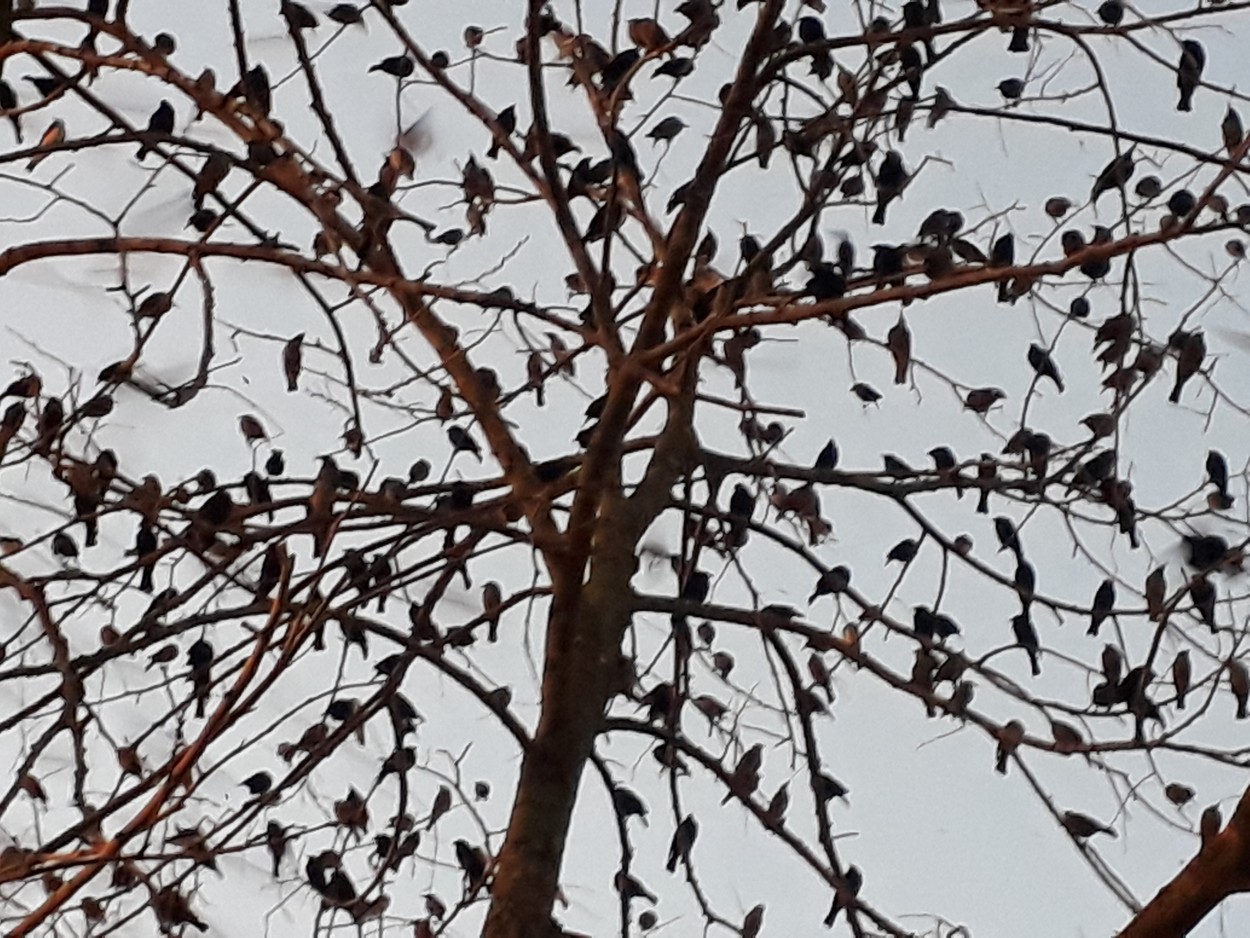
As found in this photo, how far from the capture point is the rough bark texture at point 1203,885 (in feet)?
7.02

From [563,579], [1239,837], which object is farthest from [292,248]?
[1239,837]

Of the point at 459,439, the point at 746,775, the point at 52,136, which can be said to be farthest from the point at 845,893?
the point at 52,136

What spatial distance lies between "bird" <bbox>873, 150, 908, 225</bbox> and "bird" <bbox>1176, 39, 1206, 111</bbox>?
51 cm

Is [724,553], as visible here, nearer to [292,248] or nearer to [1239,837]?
[292,248]

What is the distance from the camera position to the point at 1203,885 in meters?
2.16

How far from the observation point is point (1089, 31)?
10.4ft

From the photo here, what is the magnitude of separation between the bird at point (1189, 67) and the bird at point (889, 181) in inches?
20.2

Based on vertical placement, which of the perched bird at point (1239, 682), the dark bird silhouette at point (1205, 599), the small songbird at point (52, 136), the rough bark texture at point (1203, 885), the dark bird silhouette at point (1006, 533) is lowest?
the rough bark texture at point (1203, 885)

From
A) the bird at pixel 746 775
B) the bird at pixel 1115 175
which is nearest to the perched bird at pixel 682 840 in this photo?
the bird at pixel 746 775

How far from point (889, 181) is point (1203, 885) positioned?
1.31 m

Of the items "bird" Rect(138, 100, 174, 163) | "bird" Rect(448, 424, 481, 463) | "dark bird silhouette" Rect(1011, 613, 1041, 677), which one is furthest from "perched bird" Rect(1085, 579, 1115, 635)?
"bird" Rect(138, 100, 174, 163)

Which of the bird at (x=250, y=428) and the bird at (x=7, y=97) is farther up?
the bird at (x=7, y=97)

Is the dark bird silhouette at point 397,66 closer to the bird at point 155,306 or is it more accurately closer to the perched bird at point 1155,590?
the bird at point 155,306

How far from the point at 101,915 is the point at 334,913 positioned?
0.37 m
